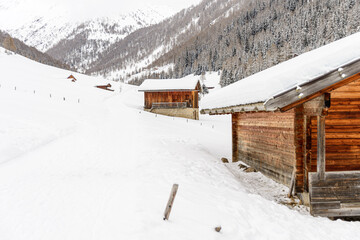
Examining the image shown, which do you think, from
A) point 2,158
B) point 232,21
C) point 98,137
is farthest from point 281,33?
point 2,158

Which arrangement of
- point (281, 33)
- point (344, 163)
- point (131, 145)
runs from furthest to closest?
point (281, 33)
point (131, 145)
point (344, 163)

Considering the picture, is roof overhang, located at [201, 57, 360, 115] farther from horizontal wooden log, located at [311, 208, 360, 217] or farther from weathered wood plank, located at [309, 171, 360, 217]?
horizontal wooden log, located at [311, 208, 360, 217]

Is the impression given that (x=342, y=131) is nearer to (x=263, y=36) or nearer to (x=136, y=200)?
(x=136, y=200)

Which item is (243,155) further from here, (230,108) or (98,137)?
(98,137)

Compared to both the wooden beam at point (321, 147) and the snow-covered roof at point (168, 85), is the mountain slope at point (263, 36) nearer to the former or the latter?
the snow-covered roof at point (168, 85)

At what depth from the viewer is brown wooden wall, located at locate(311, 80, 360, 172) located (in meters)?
6.78

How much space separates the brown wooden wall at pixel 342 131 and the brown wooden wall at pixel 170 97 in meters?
30.7

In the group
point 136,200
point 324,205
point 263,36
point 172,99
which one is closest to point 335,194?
point 324,205

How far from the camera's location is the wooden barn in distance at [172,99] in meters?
36.6

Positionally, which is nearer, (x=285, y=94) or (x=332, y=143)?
(x=285, y=94)

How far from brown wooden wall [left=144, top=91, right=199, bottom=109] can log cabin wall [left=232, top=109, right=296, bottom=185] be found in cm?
2465

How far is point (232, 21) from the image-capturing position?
137125 millimetres

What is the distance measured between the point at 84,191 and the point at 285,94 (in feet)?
20.0

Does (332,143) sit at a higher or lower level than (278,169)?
higher
